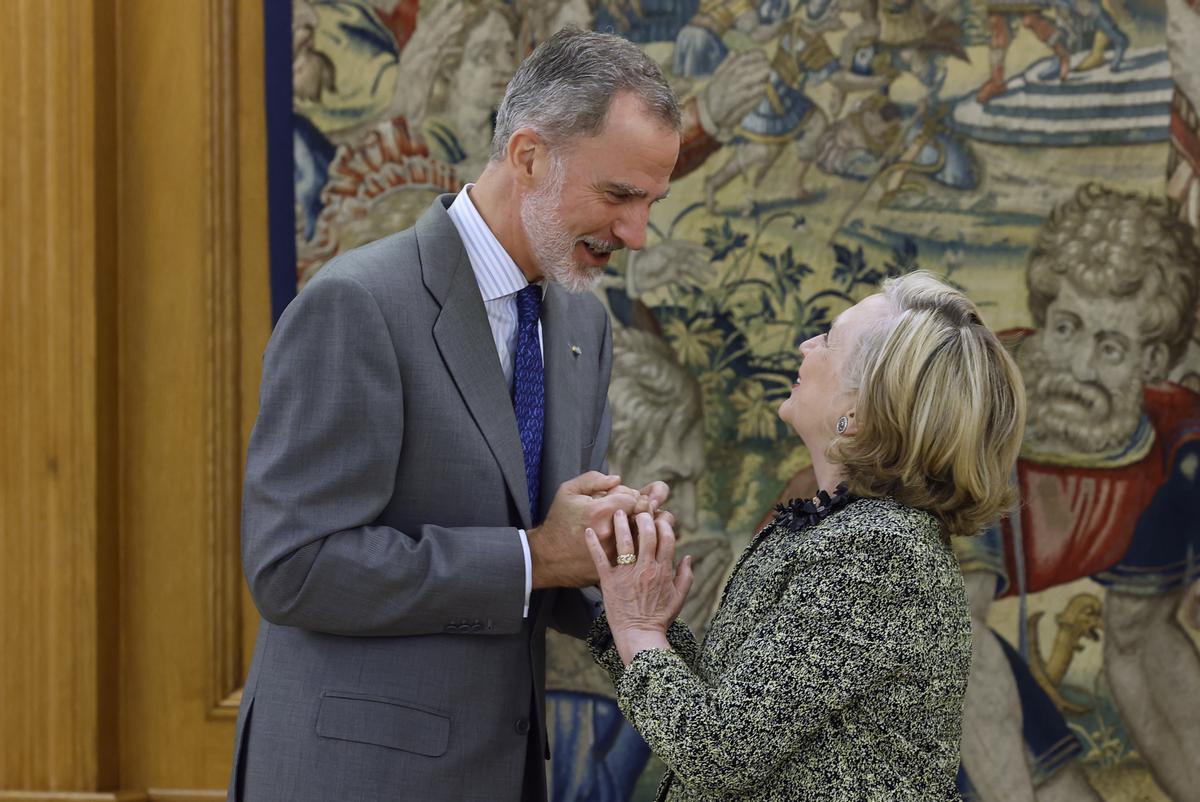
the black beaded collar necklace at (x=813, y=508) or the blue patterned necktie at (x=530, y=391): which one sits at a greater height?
the blue patterned necktie at (x=530, y=391)

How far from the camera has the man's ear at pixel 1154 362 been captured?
3279 mm

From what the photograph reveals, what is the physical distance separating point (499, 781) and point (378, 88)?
2.11m

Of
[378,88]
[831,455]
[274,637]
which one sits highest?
[378,88]

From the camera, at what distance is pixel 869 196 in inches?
133

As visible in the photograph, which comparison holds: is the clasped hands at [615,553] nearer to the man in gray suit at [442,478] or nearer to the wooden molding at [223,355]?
the man in gray suit at [442,478]

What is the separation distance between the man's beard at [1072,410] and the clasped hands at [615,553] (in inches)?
64.5

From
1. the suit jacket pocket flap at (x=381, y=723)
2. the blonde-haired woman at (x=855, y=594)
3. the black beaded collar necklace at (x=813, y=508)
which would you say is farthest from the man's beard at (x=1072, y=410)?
the suit jacket pocket flap at (x=381, y=723)

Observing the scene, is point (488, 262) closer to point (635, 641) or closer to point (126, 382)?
point (635, 641)

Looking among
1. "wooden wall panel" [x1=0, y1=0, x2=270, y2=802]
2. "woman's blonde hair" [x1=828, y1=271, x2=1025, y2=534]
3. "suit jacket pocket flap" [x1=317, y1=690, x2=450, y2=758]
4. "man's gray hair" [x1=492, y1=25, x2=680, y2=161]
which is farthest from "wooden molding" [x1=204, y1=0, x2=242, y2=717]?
"woman's blonde hair" [x1=828, y1=271, x2=1025, y2=534]

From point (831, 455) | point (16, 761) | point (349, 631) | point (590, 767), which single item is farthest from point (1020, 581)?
point (16, 761)

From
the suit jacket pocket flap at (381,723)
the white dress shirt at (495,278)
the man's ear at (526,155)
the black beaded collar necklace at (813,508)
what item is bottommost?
the suit jacket pocket flap at (381,723)

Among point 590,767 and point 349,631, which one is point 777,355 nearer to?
point 590,767

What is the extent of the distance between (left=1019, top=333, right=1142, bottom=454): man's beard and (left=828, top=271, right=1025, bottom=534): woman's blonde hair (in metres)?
1.40

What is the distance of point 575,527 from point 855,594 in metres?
0.47
